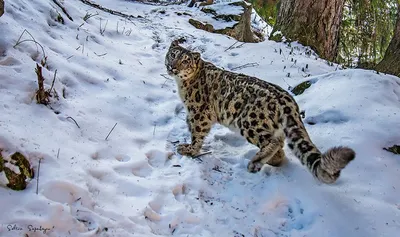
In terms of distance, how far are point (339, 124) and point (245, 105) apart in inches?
50.1

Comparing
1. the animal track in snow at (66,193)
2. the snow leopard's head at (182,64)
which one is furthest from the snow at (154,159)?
the snow leopard's head at (182,64)

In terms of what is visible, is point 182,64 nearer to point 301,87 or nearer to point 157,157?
point 157,157

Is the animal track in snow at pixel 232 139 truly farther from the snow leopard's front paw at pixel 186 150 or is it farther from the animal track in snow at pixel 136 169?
the animal track in snow at pixel 136 169

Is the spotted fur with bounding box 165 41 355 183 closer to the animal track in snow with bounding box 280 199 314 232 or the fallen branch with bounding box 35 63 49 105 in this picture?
the animal track in snow with bounding box 280 199 314 232

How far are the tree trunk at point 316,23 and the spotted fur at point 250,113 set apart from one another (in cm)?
386

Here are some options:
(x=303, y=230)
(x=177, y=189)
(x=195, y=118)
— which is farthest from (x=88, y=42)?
(x=303, y=230)

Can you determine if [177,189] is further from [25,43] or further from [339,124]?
[25,43]

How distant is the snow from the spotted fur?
0.28m

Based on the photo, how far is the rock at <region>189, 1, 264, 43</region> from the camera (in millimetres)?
10859

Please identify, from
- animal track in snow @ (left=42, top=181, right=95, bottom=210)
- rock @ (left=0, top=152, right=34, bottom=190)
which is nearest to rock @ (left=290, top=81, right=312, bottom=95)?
animal track in snow @ (left=42, top=181, right=95, bottom=210)

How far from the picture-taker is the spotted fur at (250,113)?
364cm

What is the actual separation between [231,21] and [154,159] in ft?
24.7

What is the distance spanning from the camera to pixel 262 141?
4.24 m

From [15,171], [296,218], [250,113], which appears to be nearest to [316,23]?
[250,113]
